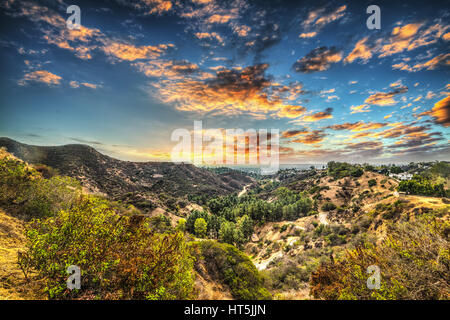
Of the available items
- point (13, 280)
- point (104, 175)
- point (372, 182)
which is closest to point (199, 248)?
point (13, 280)

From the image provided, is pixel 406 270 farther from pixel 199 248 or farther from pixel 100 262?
pixel 199 248

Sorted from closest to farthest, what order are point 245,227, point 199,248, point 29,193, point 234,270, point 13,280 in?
point 13,280 < point 234,270 < point 199,248 < point 29,193 < point 245,227

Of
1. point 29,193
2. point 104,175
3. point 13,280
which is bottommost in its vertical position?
point 13,280

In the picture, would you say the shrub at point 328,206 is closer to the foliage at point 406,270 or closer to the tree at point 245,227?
the tree at point 245,227

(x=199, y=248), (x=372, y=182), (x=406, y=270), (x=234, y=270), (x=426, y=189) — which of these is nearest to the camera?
(x=406, y=270)

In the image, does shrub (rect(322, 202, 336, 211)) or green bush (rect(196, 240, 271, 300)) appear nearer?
green bush (rect(196, 240, 271, 300))

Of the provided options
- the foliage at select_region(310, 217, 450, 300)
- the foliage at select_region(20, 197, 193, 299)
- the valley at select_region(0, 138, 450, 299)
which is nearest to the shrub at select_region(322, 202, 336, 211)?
the valley at select_region(0, 138, 450, 299)

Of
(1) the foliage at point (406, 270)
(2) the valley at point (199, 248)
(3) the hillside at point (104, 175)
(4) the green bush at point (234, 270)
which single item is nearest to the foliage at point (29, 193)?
(2) the valley at point (199, 248)

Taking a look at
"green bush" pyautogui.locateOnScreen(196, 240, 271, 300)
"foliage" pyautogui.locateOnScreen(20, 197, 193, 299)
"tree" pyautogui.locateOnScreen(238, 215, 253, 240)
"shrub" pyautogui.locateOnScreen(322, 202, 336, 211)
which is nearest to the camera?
"foliage" pyautogui.locateOnScreen(20, 197, 193, 299)

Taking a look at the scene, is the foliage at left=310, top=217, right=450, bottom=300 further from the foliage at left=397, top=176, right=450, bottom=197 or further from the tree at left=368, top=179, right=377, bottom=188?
the tree at left=368, top=179, right=377, bottom=188

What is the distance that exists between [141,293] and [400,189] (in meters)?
79.1
